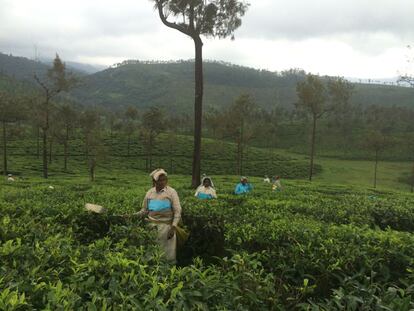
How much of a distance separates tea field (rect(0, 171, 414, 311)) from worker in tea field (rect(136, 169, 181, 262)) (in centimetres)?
37

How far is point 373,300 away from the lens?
3.53 m

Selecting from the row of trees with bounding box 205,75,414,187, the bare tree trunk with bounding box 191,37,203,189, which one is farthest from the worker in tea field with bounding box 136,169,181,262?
the row of trees with bounding box 205,75,414,187

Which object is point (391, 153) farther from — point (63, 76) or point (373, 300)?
point (373, 300)

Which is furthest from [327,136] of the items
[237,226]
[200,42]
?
[237,226]

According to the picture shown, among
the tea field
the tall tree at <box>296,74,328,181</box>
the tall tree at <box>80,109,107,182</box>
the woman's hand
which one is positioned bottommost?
the tall tree at <box>80,109,107,182</box>

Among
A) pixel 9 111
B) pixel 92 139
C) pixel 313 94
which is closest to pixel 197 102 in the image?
pixel 313 94

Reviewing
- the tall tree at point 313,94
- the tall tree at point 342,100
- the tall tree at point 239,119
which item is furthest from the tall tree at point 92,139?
the tall tree at point 342,100

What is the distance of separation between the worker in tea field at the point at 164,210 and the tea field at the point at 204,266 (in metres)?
0.37

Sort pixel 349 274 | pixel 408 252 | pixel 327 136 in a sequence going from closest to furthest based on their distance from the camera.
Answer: pixel 349 274
pixel 408 252
pixel 327 136

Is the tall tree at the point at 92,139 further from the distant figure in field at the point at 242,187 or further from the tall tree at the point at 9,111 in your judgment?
the distant figure in field at the point at 242,187

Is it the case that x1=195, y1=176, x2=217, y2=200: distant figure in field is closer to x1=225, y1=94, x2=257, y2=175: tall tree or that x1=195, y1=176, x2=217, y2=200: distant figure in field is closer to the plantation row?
x1=225, y1=94, x2=257, y2=175: tall tree

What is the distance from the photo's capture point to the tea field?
3.30 metres

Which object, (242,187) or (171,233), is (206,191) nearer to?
(242,187)

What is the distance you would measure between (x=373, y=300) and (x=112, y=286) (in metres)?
2.63
